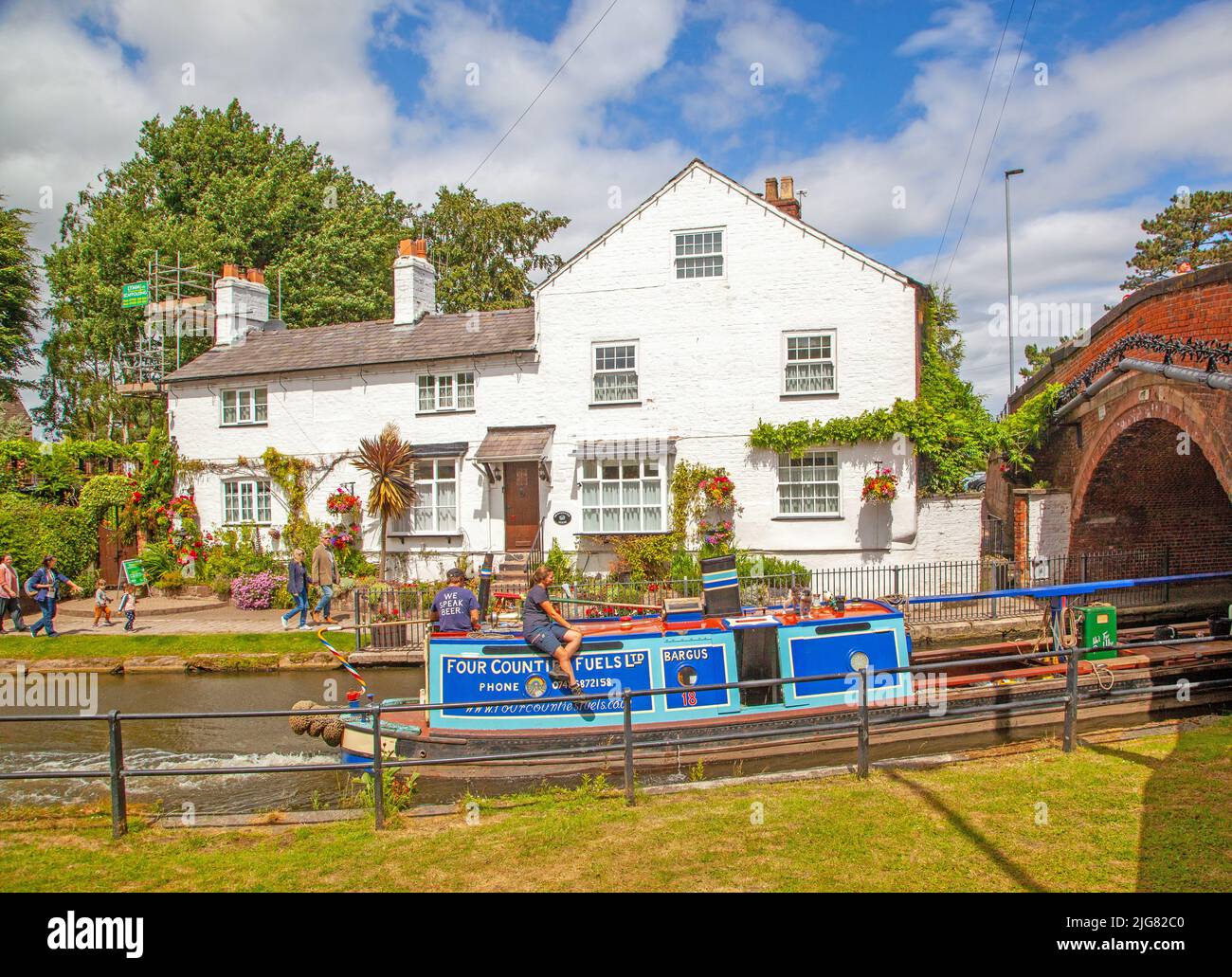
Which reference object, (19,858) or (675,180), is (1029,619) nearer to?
(675,180)

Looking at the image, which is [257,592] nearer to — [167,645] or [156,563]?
[167,645]

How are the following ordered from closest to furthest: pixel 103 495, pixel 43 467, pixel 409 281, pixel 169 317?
pixel 103 495 → pixel 43 467 → pixel 409 281 → pixel 169 317

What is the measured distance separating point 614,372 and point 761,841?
16.4m

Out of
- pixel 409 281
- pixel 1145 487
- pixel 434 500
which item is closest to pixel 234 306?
pixel 409 281

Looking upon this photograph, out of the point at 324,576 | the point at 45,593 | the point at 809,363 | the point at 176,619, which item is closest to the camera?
the point at 45,593

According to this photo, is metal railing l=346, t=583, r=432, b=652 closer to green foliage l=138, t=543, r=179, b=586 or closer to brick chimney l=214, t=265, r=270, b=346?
green foliage l=138, t=543, r=179, b=586

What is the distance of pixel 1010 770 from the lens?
786 cm

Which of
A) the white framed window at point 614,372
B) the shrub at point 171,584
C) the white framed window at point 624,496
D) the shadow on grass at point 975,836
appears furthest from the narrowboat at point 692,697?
the shrub at point 171,584

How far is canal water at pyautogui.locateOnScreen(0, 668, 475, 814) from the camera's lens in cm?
1034

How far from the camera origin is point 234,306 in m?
26.9

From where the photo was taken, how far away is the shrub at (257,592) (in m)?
21.4

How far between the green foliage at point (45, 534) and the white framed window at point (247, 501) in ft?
11.9
